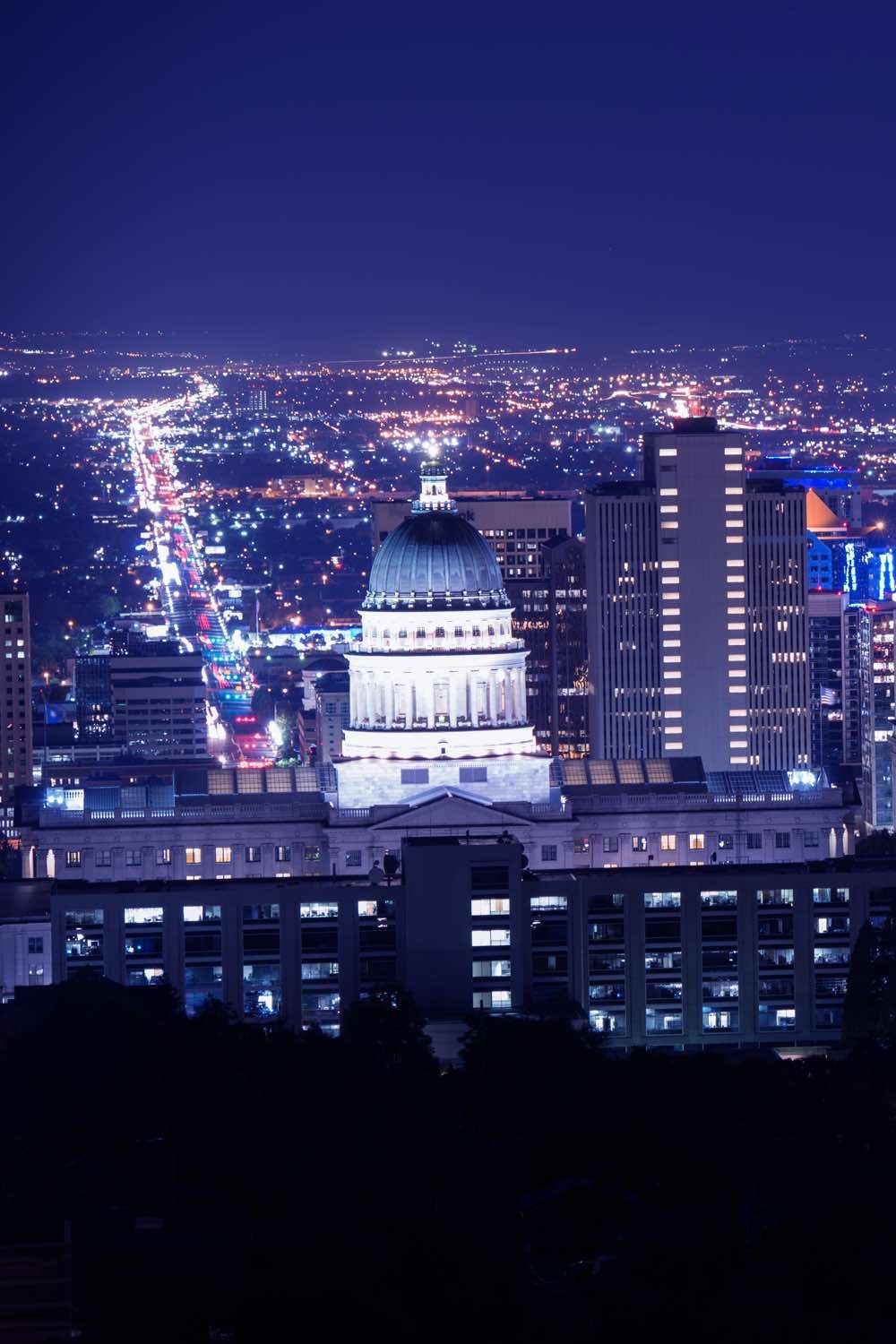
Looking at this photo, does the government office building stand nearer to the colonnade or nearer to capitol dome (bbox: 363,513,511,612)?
the colonnade

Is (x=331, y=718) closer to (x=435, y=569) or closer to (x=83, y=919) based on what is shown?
(x=435, y=569)

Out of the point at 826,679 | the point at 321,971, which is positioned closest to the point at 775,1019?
the point at 321,971

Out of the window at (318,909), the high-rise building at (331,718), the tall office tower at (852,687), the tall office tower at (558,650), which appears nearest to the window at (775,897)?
the window at (318,909)

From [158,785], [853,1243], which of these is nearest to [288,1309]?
[853,1243]

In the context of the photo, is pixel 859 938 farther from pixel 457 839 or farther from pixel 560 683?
pixel 560 683

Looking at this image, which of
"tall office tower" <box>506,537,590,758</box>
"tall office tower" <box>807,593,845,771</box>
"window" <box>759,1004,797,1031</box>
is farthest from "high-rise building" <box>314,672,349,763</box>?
"window" <box>759,1004,797,1031</box>
